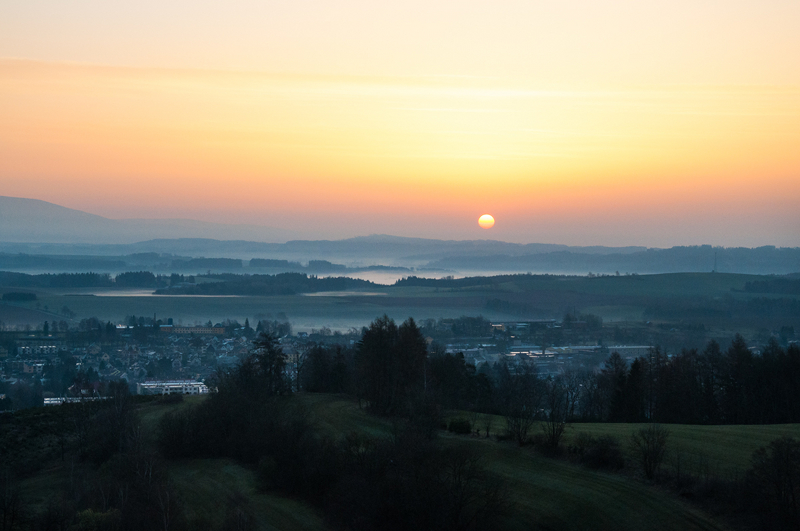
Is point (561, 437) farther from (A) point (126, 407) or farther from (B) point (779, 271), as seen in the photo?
(B) point (779, 271)

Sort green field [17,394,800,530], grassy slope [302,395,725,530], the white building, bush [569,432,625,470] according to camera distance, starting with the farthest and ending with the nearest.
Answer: the white building → bush [569,432,625,470] → green field [17,394,800,530] → grassy slope [302,395,725,530]

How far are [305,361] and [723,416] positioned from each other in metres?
19.8

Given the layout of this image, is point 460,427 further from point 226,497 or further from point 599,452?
point 226,497

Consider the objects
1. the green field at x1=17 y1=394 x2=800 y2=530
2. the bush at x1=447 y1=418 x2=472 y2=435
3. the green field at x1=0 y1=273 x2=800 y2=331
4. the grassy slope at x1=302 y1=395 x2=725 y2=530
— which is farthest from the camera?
the green field at x1=0 y1=273 x2=800 y2=331

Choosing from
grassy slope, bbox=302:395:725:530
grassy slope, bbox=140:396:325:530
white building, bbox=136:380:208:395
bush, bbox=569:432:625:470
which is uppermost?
bush, bbox=569:432:625:470

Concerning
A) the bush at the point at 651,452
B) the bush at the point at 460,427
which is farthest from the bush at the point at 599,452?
the bush at the point at 460,427

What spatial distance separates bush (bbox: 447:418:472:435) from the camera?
20.5 meters

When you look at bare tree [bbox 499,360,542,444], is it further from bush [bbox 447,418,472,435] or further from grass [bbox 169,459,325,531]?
grass [bbox 169,459,325,531]

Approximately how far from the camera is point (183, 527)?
47.8 feet

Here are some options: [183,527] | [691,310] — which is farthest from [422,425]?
[691,310]

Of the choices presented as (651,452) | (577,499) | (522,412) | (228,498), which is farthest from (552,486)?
(228,498)

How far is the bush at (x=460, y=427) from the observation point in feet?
67.2

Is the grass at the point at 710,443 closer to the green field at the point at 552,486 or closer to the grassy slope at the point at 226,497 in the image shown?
the green field at the point at 552,486

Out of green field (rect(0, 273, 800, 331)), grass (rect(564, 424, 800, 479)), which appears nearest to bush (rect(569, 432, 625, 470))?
grass (rect(564, 424, 800, 479))
